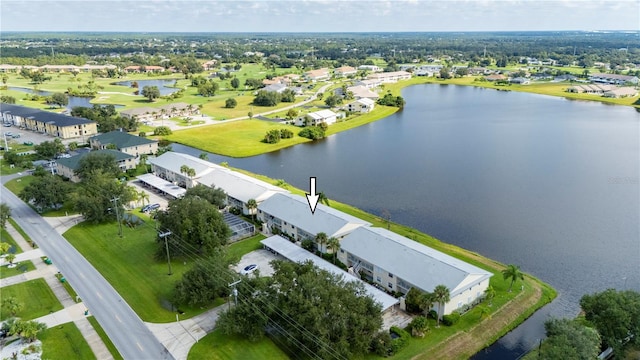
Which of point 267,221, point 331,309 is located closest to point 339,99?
point 267,221

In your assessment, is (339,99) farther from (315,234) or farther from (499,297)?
(499,297)

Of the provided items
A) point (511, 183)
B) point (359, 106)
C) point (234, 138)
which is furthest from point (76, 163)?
point (359, 106)

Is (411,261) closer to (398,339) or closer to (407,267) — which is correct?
(407,267)

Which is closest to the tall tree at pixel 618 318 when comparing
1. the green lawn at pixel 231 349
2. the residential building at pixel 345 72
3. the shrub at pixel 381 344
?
the shrub at pixel 381 344

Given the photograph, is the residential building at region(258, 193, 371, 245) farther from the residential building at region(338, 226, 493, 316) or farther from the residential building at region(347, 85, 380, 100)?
the residential building at region(347, 85, 380, 100)

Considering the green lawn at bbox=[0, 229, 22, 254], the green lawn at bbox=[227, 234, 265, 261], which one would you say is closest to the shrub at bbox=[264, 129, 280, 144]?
the green lawn at bbox=[227, 234, 265, 261]

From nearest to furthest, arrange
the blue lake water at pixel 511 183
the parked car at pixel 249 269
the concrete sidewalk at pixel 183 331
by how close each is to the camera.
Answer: the concrete sidewalk at pixel 183 331
the parked car at pixel 249 269
the blue lake water at pixel 511 183

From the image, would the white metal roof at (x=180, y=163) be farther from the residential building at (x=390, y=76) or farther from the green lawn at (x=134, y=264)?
the residential building at (x=390, y=76)
